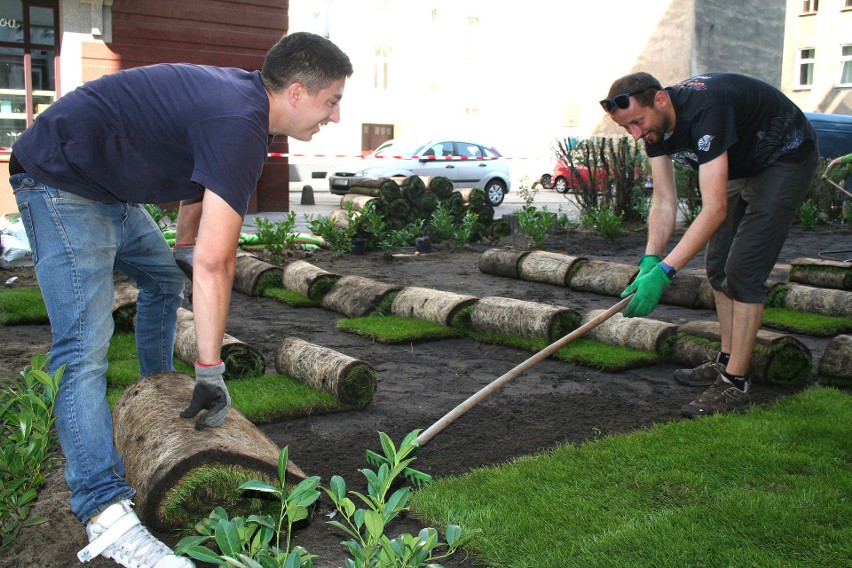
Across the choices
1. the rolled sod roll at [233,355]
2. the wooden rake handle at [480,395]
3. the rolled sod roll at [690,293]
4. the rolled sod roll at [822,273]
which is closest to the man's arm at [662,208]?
the wooden rake handle at [480,395]

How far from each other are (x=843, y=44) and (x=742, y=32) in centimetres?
427

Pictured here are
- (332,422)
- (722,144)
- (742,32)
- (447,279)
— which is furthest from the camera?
(742,32)

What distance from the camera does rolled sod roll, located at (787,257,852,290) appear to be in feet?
24.3

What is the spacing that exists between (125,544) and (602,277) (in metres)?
5.98

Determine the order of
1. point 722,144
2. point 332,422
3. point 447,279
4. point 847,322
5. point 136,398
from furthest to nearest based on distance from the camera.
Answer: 1. point 447,279
2. point 847,322
3. point 332,422
4. point 722,144
5. point 136,398

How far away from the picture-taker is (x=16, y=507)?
3115 millimetres

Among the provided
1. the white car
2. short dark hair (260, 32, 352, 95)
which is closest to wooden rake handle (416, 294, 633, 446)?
short dark hair (260, 32, 352, 95)

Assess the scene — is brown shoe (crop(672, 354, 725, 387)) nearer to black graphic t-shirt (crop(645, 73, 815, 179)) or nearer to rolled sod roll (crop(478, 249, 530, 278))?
black graphic t-shirt (crop(645, 73, 815, 179))

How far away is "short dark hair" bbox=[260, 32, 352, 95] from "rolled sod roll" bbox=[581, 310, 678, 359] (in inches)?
124

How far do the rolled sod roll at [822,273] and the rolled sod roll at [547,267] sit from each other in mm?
2038

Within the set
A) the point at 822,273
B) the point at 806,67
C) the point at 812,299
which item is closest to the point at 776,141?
the point at 812,299

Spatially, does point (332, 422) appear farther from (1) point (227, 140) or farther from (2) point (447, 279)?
(2) point (447, 279)

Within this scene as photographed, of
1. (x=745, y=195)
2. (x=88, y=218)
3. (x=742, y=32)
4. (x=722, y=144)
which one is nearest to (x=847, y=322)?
(x=745, y=195)

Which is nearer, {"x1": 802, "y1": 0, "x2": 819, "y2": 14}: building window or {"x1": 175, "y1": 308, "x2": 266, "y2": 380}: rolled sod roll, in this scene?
{"x1": 175, "y1": 308, "x2": 266, "y2": 380}: rolled sod roll
